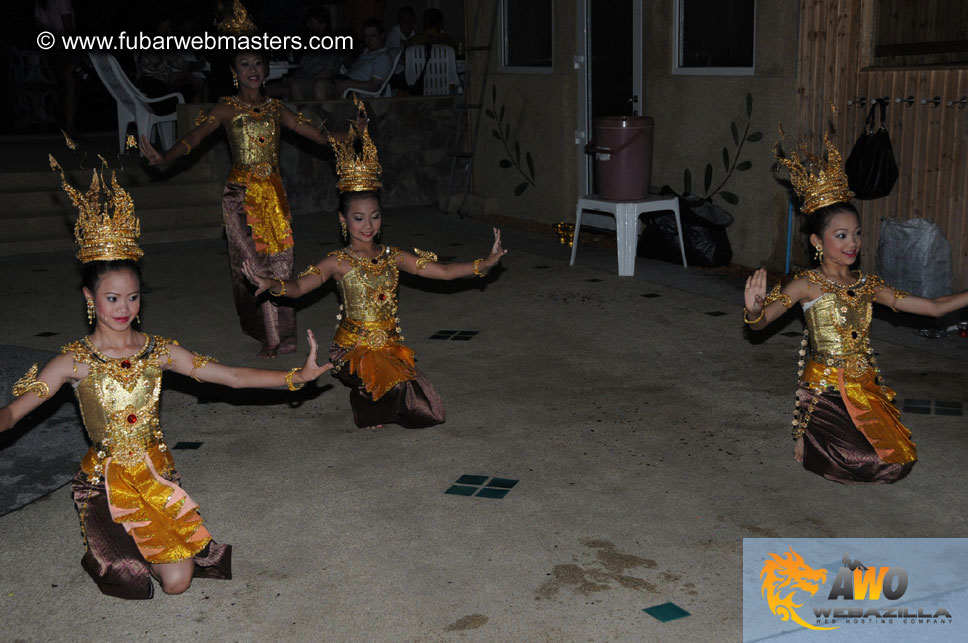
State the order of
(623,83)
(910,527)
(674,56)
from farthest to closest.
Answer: (623,83) < (674,56) < (910,527)

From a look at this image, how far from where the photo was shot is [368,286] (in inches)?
199

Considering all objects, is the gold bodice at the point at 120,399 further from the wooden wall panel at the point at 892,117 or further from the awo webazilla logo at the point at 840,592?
the wooden wall panel at the point at 892,117

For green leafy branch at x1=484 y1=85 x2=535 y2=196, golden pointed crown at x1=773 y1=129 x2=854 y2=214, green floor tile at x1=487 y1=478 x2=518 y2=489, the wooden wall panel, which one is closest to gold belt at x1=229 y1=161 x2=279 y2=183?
green floor tile at x1=487 y1=478 x2=518 y2=489

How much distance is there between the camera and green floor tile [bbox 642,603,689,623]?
3.33 meters

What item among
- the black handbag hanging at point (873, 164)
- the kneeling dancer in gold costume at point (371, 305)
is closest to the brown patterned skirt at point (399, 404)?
the kneeling dancer in gold costume at point (371, 305)

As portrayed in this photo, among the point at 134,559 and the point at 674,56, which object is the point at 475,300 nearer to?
the point at 674,56

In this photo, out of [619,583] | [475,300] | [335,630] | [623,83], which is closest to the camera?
[335,630]

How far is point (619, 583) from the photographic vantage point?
3561mm

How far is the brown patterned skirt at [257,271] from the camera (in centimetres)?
635

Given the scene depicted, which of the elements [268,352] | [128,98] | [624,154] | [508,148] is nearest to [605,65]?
[508,148]

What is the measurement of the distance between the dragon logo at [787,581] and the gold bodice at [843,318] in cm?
104

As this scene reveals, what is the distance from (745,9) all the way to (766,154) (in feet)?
3.98

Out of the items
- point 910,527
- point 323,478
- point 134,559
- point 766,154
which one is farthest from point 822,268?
point 766,154

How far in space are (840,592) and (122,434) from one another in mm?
2477
